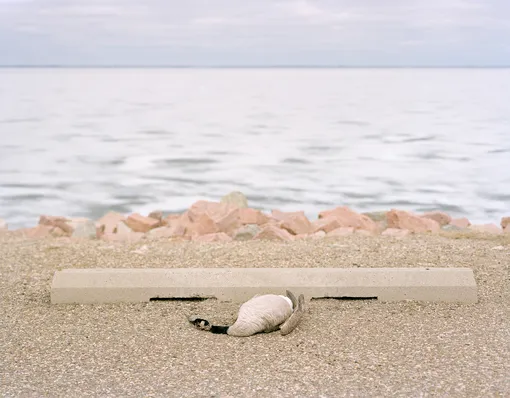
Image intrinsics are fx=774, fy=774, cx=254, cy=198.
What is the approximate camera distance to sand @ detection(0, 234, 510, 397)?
2086 millimetres

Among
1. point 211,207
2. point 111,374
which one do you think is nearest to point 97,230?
point 211,207

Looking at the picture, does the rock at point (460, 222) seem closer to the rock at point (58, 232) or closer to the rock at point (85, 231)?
the rock at point (85, 231)

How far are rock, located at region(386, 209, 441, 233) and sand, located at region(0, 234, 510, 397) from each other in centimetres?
154

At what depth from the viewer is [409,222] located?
16.1ft

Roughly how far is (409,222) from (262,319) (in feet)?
8.69

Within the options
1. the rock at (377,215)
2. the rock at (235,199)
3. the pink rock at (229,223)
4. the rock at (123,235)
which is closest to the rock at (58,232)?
the rock at (123,235)

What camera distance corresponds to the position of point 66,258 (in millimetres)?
3537

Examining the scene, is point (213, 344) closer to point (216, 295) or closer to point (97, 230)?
point (216, 295)

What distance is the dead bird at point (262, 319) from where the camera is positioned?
8.02 feet

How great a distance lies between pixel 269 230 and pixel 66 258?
3.41 ft

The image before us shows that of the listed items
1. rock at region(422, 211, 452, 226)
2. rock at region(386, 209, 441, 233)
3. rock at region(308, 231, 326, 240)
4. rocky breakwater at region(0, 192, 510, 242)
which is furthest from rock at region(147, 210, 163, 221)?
rock at region(422, 211, 452, 226)

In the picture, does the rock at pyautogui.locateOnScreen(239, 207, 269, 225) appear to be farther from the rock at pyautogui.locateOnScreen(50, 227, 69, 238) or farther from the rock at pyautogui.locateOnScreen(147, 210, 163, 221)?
the rock at pyautogui.locateOnScreen(50, 227, 69, 238)

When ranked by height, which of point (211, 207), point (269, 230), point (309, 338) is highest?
point (309, 338)

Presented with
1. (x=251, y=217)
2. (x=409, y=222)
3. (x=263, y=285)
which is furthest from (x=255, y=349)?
(x=409, y=222)
